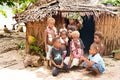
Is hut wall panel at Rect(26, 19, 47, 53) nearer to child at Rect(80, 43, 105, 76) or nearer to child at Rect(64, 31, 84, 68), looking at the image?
child at Rect(64, 31, 84, 68)

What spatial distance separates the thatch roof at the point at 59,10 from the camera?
1007 cm

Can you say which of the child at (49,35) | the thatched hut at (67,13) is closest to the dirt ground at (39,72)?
the child at (49,35)

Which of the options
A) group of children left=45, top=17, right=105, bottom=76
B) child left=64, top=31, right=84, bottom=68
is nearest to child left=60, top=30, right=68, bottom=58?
group of children left=45, top=17, right=105, bottom=76

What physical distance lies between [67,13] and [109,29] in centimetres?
212

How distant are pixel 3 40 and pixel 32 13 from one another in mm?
6188

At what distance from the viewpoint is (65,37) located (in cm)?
956

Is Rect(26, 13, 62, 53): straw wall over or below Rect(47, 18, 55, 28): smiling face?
below

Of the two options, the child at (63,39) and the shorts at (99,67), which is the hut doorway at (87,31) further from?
the shorts at (99,67)

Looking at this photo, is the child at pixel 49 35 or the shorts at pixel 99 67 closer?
the shorts at pixel 99 67

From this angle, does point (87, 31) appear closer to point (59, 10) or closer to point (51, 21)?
point (59, 10)

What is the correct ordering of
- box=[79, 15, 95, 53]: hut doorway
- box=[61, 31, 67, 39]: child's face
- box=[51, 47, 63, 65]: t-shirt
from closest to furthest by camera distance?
box=[51, 47, 63, 65]: t-shirt
box=[61, 31, 67, 39]: child's face
box=[79, 15, 95, 53]: hut doorway

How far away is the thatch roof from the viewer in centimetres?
1007

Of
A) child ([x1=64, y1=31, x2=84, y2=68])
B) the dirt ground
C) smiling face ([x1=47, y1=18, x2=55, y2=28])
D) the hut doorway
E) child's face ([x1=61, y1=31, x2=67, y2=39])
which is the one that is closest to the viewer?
the dirt ground

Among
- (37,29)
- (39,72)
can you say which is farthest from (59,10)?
(39,72)
